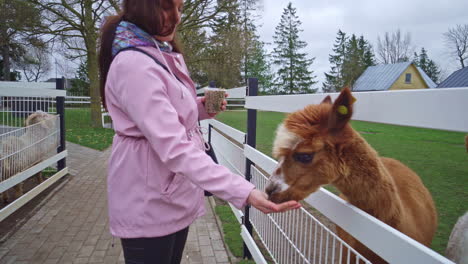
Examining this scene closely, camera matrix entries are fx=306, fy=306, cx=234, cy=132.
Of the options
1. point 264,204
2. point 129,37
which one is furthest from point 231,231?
point 129,37

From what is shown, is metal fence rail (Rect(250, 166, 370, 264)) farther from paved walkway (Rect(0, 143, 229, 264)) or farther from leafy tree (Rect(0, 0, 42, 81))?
leafy tree (Rect(0, 0, 42, 81))

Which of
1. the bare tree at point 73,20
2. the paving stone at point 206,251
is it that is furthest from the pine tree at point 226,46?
the paving stone at point 206,251

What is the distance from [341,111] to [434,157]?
4.62 meters

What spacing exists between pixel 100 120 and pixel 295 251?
1603 cm

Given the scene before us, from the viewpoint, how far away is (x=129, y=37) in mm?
1449

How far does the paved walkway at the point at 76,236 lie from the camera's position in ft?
11.6

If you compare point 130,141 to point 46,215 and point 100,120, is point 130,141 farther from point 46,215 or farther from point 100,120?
point 100,120

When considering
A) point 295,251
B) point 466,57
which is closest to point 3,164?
point 295,251

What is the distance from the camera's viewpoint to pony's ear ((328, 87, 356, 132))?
127cm

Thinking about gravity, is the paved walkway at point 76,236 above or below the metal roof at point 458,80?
below

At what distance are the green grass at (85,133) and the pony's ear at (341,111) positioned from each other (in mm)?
10360

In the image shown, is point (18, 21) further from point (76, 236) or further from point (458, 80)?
point (458, 80)

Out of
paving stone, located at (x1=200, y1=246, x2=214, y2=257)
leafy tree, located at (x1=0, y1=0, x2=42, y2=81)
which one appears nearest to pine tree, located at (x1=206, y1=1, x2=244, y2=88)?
leafy tree, located at (x1=0, y1=0, x2=42, y2=81)

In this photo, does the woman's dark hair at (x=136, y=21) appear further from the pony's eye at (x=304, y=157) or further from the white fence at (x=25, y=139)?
the white fence at (x=25, y=139)
